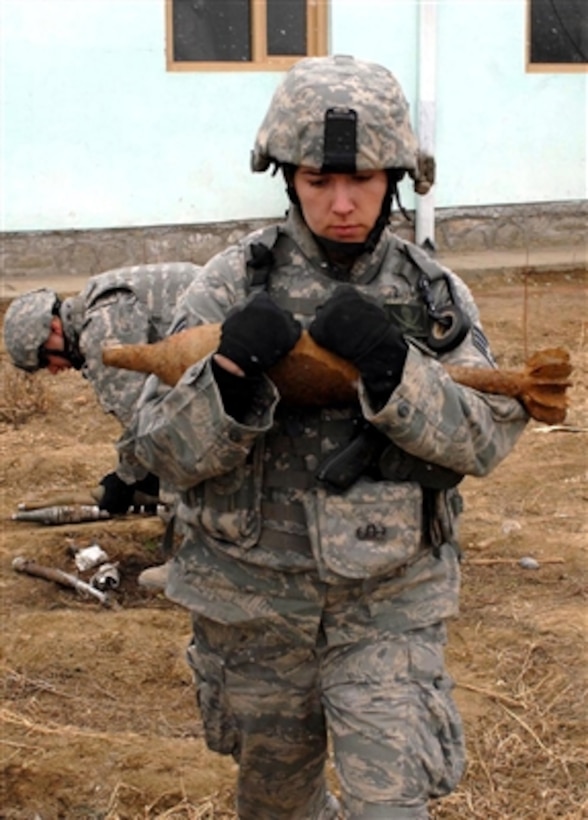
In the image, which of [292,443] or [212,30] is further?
[212,30]

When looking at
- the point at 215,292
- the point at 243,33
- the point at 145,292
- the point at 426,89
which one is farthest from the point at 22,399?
the point at 215,292

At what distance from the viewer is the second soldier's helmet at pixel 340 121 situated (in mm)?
2725

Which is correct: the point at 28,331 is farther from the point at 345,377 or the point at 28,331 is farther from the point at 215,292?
the point at 345,377

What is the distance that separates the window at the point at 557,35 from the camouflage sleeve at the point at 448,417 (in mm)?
9670

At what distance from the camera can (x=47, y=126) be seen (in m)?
10.6

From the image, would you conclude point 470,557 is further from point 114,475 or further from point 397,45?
point 397,45

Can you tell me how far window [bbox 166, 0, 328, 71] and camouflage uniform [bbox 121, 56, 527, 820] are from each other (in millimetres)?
8324

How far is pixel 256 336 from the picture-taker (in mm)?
2531

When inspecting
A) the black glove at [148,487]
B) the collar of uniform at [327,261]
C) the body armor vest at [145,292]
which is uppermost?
the collar of uniform at [327,261]

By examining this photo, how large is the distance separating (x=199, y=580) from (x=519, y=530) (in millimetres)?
3471

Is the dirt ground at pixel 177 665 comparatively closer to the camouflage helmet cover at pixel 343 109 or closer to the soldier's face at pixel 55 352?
the soldier's face at pixel 55 352

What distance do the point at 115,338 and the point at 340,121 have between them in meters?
2.58

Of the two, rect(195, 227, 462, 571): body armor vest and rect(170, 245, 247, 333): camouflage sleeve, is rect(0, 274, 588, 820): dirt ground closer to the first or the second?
rect(195, 227, 462, 571): body armor vest

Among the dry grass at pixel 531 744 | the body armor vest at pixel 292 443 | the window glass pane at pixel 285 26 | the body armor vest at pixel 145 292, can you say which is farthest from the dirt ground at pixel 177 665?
the window glass pane at pixel 285 26
